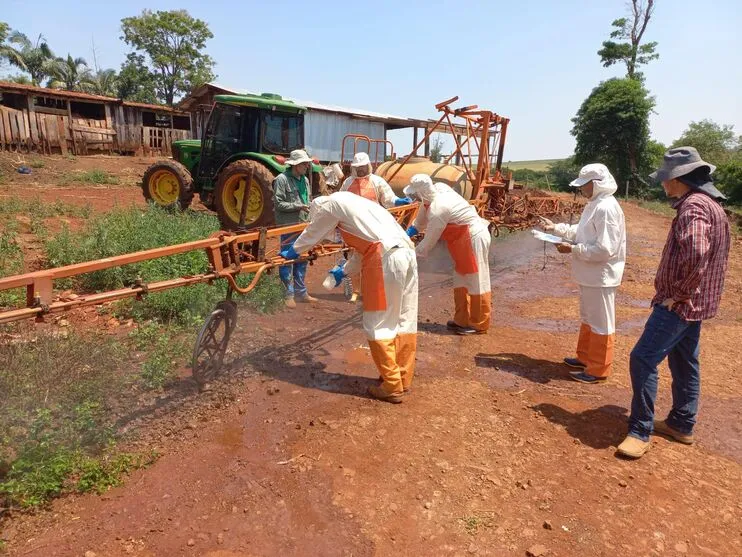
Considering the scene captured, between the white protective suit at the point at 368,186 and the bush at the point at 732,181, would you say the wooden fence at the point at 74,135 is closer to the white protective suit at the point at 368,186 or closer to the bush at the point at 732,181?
the white protective suit at the point at 368,186

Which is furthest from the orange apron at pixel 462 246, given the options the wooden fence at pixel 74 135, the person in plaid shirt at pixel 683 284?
the wooden fence at pixel 74 135

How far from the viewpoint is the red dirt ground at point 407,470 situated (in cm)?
232

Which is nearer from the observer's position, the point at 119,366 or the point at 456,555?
the point at 456,555

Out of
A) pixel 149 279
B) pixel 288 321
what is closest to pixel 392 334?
pixel 288 321

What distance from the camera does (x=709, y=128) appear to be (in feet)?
104

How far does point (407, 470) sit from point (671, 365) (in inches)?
72.8

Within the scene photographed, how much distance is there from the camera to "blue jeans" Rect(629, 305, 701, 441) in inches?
117

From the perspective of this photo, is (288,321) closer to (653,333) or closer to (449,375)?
(449,375)

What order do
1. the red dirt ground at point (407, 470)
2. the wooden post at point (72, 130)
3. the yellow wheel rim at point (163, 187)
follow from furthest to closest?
the wooden post at point (72, 130) → the yellow wheel rim at point (163, 187) → the red dirt ground at point (407, 470)

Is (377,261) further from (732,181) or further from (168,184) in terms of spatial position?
(732,181)

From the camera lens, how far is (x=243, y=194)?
7.34 metres

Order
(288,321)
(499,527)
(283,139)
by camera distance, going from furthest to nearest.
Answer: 1. (283,139)
2. (288,321)
3. (499,527)

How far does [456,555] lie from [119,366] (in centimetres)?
Answer: 270

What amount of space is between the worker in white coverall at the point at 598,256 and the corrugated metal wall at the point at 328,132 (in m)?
14.4
